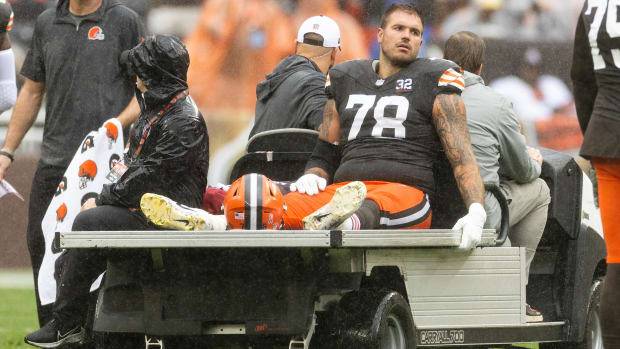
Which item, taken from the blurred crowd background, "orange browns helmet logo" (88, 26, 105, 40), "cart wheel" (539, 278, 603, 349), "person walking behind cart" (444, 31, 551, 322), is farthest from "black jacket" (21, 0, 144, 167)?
the blurred crowd background

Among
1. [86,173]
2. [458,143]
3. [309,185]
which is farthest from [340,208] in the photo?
[86,173]

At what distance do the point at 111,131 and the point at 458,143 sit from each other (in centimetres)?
187

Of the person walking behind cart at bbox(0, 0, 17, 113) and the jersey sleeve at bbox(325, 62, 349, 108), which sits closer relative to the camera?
the jersey sleeve at bbox(325, 62, 349, 108)

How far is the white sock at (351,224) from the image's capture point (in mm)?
4898

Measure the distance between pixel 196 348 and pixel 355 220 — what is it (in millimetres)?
794

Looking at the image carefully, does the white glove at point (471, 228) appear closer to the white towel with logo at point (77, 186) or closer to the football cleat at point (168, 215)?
the football cleat at point (168, 215)

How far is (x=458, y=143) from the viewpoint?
5660 mm

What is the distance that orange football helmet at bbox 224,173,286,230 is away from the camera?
4910mm

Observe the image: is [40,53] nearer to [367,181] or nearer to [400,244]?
[367,181]

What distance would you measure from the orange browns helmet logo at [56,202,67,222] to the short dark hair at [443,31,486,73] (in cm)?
206

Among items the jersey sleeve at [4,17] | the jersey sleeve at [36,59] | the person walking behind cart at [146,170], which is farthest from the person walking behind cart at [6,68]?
the person walking behind cart at [146,170]

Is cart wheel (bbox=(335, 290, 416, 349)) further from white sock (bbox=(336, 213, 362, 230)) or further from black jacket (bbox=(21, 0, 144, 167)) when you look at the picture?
black jacket (bbox=(21, 0, 144, 167))

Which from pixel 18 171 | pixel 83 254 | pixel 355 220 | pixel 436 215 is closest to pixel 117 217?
pixel 83 254

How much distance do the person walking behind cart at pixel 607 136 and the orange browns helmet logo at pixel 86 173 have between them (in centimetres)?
288
